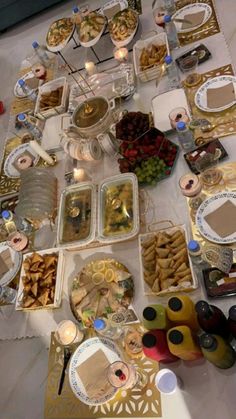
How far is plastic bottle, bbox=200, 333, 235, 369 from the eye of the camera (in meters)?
1.36

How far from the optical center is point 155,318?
4.98 feet

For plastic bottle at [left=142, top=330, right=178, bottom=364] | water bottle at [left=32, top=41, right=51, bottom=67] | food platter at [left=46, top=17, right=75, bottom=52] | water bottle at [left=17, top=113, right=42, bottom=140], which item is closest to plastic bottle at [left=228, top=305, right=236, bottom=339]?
plastic bottle at [left=142, top=330, right=178, bottom=364]

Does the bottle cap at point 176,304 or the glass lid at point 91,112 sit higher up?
the glass lid at point 91,112

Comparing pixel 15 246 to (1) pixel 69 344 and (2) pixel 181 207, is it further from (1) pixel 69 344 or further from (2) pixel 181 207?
(2) pixel 181 207

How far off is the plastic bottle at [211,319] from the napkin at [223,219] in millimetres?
420

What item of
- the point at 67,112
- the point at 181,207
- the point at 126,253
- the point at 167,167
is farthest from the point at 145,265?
the point at 67,112

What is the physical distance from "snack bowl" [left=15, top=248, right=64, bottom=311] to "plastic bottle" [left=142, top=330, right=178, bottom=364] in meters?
0.56

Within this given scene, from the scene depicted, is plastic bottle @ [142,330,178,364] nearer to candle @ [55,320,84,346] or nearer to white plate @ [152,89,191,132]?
candle @ [55,320,84,346]

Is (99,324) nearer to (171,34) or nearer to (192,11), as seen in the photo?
(171,34)

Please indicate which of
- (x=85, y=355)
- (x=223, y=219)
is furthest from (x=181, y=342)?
(x=223, y=219)

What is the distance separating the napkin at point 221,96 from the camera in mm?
2154

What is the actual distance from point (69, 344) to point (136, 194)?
773 millimetres

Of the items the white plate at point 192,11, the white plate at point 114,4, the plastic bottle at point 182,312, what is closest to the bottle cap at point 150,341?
the plastic bottle at point 182,312

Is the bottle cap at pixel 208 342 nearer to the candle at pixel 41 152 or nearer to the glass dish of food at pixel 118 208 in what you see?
the glass dish of food at pixel 118 208
